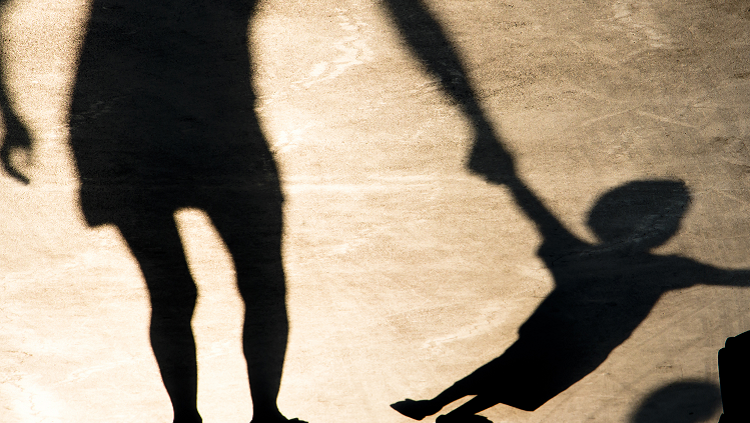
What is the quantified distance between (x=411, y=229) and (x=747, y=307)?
2587 millimetres

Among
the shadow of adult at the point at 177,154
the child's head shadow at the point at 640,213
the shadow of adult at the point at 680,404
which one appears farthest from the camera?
the shadow of adult at the point at 680,404

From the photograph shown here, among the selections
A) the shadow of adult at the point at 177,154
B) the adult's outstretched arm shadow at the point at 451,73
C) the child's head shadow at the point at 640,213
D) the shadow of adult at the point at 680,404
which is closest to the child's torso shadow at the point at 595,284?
the child's head shadow at the point at 640,213

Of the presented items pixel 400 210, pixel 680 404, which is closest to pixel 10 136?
pixel 400 210

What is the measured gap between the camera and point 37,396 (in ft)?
8.57

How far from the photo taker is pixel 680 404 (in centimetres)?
274

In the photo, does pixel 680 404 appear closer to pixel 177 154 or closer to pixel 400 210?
pixel 400 210

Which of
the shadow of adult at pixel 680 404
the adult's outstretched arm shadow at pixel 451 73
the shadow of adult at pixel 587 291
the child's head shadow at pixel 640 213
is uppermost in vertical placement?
the adult's outstretched arm shadow at pixel 451 73

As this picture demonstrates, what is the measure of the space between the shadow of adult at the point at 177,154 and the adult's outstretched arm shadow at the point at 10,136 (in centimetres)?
32

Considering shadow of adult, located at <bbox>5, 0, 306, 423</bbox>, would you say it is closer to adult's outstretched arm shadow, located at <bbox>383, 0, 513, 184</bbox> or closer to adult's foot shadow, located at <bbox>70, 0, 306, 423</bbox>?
adult's foot shadow, located at <bbox>70, 0, 306, 423</bbox>

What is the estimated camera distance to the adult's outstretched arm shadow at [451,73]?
94.5 inches

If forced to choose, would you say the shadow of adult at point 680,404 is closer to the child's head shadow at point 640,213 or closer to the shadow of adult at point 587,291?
the shadow of adult at point 587,291

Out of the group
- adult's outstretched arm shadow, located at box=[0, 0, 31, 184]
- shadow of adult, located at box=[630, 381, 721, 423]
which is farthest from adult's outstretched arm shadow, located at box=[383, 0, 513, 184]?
adult's outstretched arm shadow, located at box=[0, 0, 31, 184]

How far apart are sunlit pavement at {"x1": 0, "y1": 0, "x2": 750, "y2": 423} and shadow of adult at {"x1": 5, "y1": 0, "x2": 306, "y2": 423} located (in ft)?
0.34

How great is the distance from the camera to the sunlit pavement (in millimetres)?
2410
